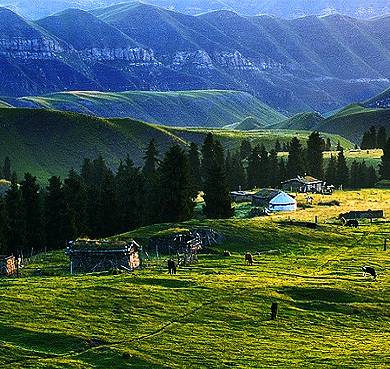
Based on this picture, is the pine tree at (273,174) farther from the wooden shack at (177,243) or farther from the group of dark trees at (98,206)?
the wooden shack at (177,243)

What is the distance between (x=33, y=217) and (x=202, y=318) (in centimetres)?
6427

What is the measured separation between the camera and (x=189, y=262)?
67625mm

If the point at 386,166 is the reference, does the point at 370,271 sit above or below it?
below

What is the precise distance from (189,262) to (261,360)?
111ft

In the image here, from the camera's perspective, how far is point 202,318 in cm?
4159

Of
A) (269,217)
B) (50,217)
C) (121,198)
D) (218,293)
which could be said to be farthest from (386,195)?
(218,293)

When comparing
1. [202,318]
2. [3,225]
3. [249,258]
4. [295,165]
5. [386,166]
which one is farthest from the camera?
[386,166]

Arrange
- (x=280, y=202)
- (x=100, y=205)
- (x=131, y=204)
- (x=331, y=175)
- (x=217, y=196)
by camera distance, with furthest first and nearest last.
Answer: (x=331, y=175)
(x=280, y=202)
(x=217, y=196)
(x=131, y=204)
(x=100, y=205)

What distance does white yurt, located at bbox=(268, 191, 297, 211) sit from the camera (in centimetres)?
12138

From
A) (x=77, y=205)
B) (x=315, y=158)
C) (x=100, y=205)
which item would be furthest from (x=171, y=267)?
(x=315, y=158)

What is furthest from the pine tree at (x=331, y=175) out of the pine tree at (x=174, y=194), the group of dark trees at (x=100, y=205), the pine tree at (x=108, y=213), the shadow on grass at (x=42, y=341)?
the shadow on grass at (x=42, y=341)

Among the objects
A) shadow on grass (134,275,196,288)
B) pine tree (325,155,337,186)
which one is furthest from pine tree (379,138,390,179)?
shadow on grass (134,275,196,288)

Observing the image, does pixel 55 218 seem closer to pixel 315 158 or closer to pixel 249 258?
pixel 249 258

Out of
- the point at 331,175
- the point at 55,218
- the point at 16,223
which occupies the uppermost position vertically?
the point at 331,175
